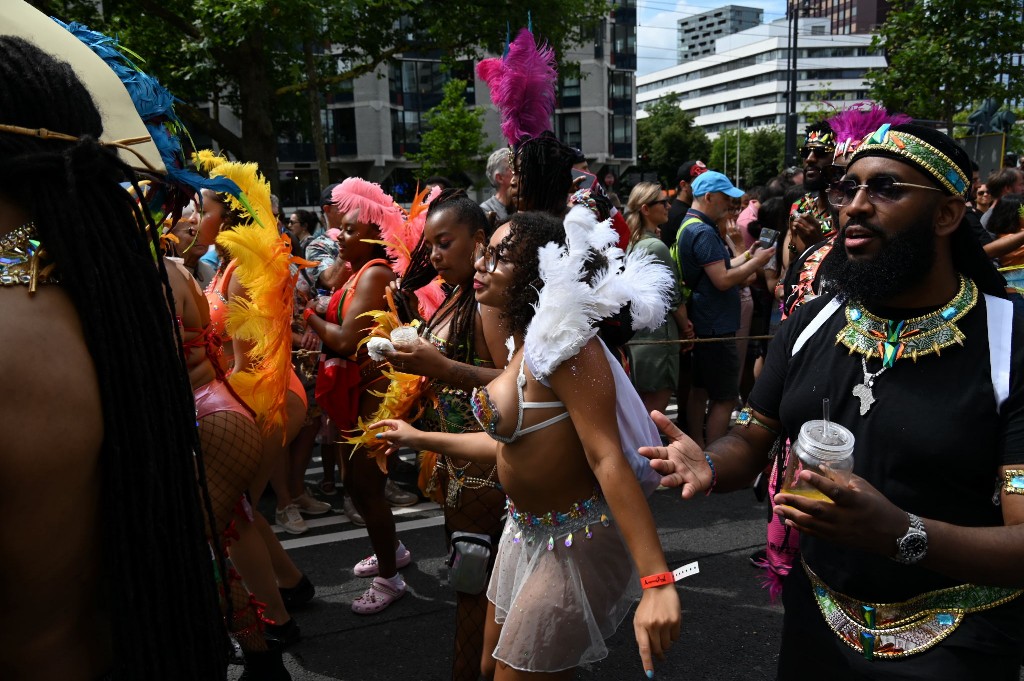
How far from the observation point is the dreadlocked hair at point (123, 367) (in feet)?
4.30

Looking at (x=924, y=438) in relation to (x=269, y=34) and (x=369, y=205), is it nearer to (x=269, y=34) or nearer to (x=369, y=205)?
(x=369, y=205)

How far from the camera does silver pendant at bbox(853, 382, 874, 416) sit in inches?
69.7

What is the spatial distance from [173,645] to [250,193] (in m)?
2.75

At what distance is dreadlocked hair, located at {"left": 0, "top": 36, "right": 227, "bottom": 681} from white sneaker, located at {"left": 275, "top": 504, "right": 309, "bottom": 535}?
366 centimetres

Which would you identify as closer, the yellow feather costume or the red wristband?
the red wristband

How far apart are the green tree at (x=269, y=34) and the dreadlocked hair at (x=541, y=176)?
9149mm

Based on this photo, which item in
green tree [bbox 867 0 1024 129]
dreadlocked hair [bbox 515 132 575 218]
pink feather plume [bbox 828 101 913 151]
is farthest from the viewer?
green tree [bbox 867 0 1024 129]

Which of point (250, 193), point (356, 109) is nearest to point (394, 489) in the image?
point (250, 193)

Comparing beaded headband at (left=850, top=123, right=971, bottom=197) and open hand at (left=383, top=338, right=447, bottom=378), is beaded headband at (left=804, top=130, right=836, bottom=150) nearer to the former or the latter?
beaded headband at (left=850, top=123, right=971, bottom=197)

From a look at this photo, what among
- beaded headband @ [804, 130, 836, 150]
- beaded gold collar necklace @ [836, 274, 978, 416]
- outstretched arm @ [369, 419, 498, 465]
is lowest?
outstretched arm @ [369, 419, 498, 465]

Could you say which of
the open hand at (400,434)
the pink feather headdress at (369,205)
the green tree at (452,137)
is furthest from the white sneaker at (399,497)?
the green tree at (452,137)

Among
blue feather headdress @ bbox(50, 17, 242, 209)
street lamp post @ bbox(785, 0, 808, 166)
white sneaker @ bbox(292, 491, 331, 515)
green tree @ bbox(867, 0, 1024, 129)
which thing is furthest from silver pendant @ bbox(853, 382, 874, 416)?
street lamp post @ bbox(785, 0, 808, 166)

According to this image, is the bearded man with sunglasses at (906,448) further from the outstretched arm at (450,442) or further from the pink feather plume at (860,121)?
the outstretched arm at (450,442)

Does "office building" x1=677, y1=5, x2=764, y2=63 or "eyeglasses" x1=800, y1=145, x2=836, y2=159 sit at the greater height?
"office building" x1=677, y1=5, x2=764, y2=63
